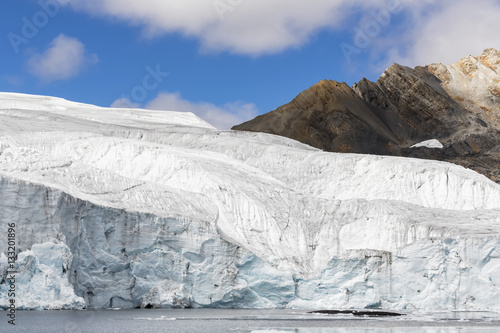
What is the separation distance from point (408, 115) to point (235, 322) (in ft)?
263

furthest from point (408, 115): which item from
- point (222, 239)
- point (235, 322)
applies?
point (235, 322)

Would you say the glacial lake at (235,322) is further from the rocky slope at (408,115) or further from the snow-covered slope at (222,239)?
the rocky slope at (408,115)

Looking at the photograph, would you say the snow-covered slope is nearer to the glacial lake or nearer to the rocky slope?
the glacial lake

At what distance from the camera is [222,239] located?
35.3 metres

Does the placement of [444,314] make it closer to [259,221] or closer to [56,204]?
[259,221]

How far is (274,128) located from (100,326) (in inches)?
2743

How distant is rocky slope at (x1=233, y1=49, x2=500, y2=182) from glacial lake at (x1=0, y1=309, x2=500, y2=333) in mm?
55658

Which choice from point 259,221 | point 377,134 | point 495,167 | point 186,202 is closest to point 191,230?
point 186,202

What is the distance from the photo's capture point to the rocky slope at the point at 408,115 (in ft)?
308

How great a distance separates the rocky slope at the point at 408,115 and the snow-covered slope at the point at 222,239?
44.8 m

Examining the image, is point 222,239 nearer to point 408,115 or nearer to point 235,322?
point 235,322

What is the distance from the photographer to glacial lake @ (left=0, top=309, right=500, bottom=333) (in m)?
26.7

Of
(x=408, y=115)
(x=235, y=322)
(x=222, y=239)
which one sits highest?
(x=408, y=115)

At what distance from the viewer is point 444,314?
33.6 metres
